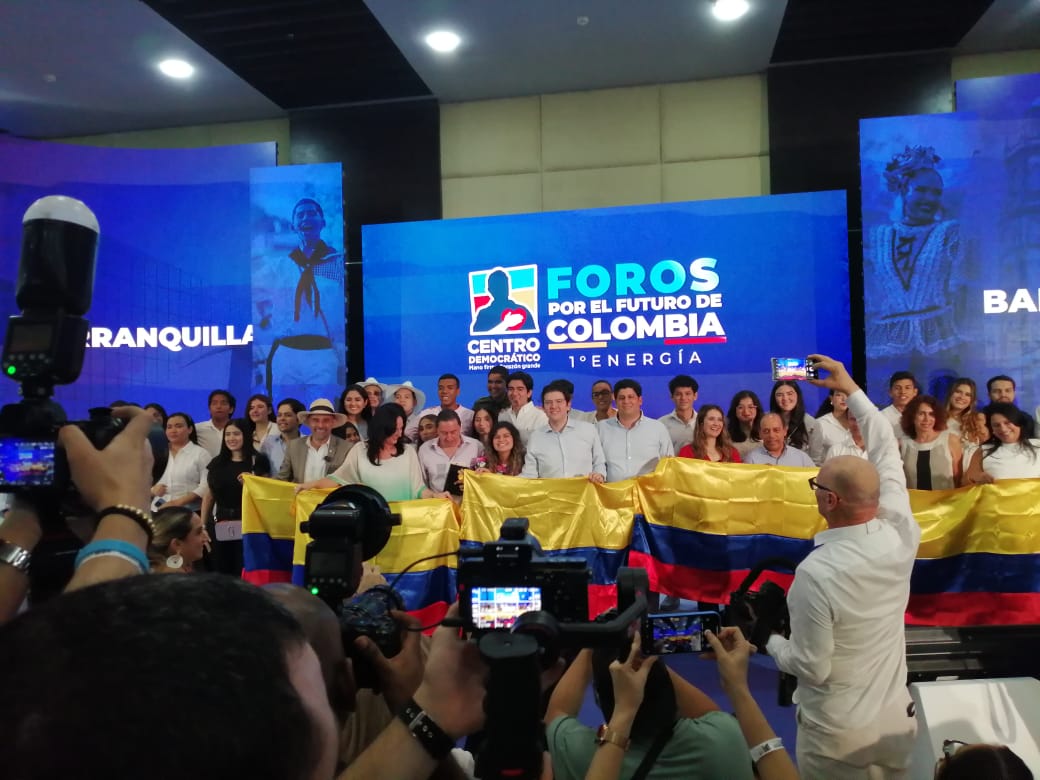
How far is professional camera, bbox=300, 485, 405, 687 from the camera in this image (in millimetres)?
1179

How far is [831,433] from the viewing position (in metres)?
5.91

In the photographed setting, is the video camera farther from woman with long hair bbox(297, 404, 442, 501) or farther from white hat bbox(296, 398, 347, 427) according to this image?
white hat bbox(296, 398, 347, 427)

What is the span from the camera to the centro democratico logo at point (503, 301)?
7.98 m

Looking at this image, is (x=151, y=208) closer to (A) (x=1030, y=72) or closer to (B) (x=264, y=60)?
(B) (x=264, y=60)

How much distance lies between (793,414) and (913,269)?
215 cm

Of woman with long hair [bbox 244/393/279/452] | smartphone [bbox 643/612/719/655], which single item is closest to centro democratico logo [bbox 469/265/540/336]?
woman with long hair [bbox 244/393/279/452]

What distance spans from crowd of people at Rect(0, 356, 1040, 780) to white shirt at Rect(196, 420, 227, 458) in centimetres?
237

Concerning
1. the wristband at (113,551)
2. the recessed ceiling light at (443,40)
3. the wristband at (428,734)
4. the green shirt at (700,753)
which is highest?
the recessed ceiling light at (443,40)

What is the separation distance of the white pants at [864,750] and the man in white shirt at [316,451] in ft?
13.5

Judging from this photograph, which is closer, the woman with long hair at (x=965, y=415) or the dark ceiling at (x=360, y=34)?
the woman with long hair at (x=965, y=415)

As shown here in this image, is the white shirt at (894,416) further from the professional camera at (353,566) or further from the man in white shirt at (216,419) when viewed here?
the man in white shirt at (216,419)

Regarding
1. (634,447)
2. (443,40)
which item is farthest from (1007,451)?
(443,40)

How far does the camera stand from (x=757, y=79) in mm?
8219

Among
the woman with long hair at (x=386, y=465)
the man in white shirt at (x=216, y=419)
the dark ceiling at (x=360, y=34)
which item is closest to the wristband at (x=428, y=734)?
the woman with long hair at (x=386, y=465)
